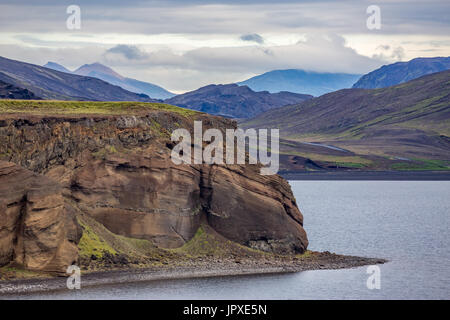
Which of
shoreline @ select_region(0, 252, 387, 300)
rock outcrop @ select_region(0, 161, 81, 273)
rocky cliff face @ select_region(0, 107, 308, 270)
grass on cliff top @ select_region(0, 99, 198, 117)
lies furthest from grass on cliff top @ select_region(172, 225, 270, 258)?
grass on cliff top @ select_region(0, 99, 198, 117)

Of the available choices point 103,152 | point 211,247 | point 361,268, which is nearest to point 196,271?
point 211,247

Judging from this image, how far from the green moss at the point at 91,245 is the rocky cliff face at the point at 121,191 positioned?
4.52 feet

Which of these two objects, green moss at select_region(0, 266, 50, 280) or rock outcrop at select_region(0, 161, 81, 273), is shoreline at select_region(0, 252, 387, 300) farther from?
rock outcrop at select_region(0, 161, 81, 273)

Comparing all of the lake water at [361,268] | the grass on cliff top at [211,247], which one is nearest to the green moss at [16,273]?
the lake water at [361,268]

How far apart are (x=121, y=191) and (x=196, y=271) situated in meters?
10.4

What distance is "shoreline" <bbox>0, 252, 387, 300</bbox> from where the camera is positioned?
6381 centimetres

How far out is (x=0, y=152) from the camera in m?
72.7

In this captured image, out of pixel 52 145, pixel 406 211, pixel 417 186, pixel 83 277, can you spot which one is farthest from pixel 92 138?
pixel 417 186

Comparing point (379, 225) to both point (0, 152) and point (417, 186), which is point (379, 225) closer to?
point (0, 152)

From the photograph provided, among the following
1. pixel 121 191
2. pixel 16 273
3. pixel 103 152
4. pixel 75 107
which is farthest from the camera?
pixel 75 107

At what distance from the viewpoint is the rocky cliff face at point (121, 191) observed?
2650 inches

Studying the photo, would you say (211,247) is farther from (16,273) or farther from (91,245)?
(16,273)

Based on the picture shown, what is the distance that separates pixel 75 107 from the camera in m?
84.2

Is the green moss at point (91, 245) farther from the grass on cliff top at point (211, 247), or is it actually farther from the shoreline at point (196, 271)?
the grass on cliff top at point (211, 247)
